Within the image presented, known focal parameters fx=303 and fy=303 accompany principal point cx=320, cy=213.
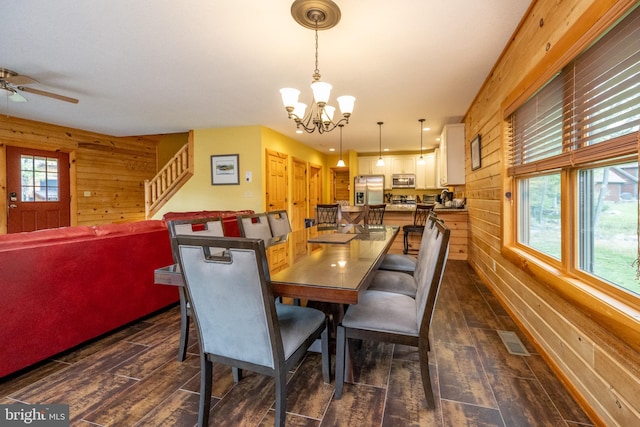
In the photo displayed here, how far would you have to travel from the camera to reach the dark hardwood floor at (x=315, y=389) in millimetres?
1479

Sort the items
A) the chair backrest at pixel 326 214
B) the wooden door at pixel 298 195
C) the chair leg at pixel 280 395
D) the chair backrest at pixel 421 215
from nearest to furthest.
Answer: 1. the chair leg at pixel 280 395
2. the chair backrest at pixel 326 214
3. the chair backrest at pixel 421 215
4. the wooden door at pixel 298 195

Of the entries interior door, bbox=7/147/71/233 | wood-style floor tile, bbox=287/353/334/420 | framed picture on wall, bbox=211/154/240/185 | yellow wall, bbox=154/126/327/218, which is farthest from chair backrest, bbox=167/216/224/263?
interior door, bbox=7/147/71/233

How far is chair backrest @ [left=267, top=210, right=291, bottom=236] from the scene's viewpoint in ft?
9.91

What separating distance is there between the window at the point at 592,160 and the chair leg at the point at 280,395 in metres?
1.51

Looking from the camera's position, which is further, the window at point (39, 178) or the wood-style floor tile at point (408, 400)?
the window at point (39, 178)

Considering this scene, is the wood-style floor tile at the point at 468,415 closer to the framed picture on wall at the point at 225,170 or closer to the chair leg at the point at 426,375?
the chair leg at the point at 426,375

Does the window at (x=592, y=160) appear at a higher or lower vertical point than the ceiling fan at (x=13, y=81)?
lower

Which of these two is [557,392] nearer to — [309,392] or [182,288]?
[309,392]

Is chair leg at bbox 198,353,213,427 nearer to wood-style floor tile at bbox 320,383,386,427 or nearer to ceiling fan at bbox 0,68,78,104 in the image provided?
wood-style floor tile at bbox 320,383,386,427

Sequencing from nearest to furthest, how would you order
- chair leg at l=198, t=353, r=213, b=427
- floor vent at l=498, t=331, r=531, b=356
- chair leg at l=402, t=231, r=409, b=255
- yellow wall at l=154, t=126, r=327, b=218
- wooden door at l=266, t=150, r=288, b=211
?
1. chair leg at l=198, t=353, r=213, b=427
2. floor vent at l=498, t=331, r=531, b=356
3. chair leg at l=402, t=231, r=409, b=255
4. yellow wall at l=154, t=126, r=327, b=218
5. wooden door at l=266, t=150, r=288, b=211

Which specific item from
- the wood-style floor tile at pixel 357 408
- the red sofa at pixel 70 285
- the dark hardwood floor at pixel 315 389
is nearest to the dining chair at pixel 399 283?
the dark hardwood floor at pixel 315 389

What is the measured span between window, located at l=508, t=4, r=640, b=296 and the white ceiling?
3.18 feet

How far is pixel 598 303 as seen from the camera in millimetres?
1356

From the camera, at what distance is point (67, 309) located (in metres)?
2.07
